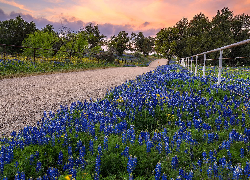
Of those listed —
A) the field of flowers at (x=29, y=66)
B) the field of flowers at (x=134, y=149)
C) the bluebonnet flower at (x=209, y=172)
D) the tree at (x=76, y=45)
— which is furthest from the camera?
the tree at (x=76, y=45)

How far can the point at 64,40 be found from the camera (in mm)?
25359

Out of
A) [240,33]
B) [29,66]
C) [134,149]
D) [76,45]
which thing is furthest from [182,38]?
[134,149]

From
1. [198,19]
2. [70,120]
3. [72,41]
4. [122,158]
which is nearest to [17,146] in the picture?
[70,120]

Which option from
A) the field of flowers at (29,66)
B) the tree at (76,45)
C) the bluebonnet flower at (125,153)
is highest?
the tree at (76,45)

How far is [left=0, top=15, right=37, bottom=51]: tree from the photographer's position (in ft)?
175

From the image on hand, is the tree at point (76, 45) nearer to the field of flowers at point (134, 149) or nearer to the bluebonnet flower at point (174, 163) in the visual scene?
the field of flowers at point (134, 149)

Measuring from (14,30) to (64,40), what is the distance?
127ft

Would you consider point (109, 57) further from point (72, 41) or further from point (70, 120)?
point (70, 120)

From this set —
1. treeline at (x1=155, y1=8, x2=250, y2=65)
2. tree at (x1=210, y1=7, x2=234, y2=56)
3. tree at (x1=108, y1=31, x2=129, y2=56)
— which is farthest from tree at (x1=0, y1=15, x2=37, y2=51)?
tree at (x1=210, y1=7, x2=234, y2=56)

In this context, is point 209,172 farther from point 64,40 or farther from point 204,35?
point 204,35

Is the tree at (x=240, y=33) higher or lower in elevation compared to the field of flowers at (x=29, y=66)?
higher

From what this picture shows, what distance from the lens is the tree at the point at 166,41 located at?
3506cm

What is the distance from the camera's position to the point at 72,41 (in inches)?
954

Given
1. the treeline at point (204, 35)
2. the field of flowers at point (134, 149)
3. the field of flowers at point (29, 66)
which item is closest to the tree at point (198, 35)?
the treeline at point (204, 35)
